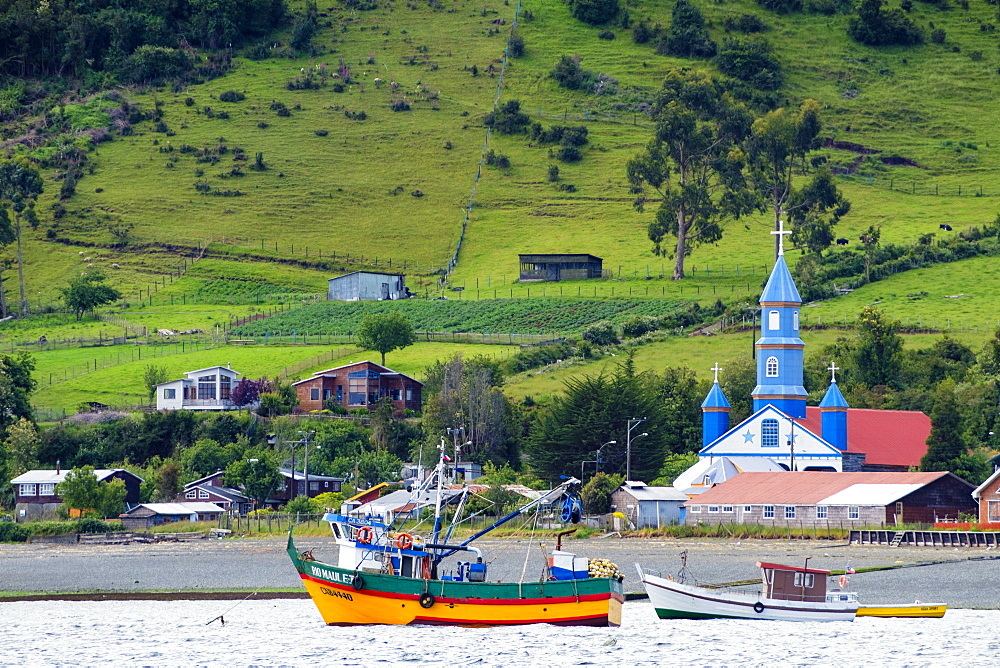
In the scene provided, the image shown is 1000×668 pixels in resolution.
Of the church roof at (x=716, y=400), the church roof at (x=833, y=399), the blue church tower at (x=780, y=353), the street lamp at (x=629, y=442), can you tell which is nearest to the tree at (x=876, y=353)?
the blue church tower at (x=780, y=353)

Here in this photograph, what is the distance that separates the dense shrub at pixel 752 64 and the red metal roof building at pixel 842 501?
381 ft

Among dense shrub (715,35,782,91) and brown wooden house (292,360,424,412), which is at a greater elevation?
dense shrub (715,35,782,91)

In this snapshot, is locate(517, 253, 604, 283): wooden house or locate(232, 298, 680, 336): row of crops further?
locate(517, 253, 604, 283): wooden house

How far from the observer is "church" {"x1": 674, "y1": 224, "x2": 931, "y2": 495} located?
9156 cm

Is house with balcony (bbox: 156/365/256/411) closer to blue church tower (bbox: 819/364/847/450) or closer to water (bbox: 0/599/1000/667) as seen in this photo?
blue church tower (bbox: 819/364/847/450)

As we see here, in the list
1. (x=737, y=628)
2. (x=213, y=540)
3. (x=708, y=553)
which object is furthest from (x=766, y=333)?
(x=737, y=628)

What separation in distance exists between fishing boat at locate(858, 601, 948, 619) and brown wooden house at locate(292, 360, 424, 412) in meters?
60.6

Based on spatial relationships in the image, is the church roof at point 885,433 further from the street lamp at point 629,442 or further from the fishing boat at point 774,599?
the fishing boat at point 774,599

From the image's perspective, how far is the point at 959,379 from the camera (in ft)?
341

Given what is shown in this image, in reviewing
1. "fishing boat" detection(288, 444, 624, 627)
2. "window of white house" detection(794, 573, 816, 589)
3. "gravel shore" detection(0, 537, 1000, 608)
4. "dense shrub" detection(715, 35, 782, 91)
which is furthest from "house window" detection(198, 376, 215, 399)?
"dense shrub" detection(715, 35, 782, 91)

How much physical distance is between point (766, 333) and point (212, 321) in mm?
57508

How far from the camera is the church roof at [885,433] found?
309 feet

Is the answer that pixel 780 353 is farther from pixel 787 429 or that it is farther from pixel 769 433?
pixel 769 433


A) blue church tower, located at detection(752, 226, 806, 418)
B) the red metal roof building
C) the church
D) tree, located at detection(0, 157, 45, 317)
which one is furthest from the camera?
tree, located at detection(0, 157, 45, 317)
